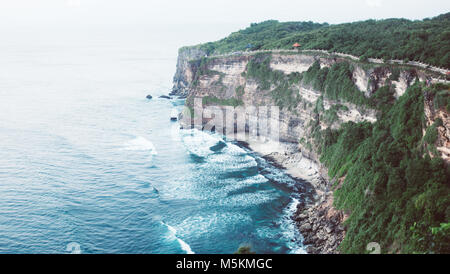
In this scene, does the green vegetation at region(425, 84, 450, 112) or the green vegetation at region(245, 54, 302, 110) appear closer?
the green vegetation at region(425, 84, 450, 112)

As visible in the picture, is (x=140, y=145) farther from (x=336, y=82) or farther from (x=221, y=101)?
(x=336, y=82)

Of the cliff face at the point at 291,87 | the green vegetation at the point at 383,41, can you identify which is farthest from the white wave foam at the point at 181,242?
the green vegetation at the point at 383,41

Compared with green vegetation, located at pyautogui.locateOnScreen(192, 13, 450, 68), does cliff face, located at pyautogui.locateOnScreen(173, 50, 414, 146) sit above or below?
below

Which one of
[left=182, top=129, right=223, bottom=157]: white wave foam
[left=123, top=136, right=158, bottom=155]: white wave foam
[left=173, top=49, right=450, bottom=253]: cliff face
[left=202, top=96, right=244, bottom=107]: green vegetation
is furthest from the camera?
[left=202, top=96, right=244, bottom=107]: green vegetation

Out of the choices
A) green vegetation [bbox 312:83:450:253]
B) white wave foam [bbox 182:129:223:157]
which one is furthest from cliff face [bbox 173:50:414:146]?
white wave foam [bbox 182:129:223:157]

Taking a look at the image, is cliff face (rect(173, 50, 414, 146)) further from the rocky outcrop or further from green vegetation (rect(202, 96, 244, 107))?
the rocky outcrop

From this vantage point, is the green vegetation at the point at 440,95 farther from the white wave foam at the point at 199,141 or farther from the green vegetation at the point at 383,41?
the white wave foam at the point at 199,141

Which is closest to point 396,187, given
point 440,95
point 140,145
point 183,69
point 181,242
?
point 440,95

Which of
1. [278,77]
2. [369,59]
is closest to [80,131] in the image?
[278,77]
